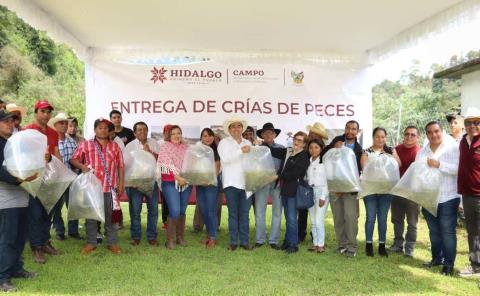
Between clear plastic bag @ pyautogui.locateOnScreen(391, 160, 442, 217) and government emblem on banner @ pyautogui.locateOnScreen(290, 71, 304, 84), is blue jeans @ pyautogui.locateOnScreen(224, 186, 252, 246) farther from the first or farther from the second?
government emblem on banner @ pyautogui.locateOnScreen(290, 71, 304, 84)

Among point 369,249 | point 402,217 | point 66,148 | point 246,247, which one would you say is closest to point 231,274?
point 246,247

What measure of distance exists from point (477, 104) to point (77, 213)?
23.7 feet

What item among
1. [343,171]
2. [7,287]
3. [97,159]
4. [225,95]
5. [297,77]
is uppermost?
[297,77]

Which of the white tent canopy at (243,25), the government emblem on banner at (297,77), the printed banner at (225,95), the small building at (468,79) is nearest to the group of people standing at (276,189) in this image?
the white tent canopy at (243,25)

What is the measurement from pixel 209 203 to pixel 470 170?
8.95 ft

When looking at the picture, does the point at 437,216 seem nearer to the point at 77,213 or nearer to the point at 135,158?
the point at 135,158

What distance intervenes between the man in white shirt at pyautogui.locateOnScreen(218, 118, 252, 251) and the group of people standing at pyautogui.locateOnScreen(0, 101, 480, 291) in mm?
11

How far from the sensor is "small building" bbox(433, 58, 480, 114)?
7736mm

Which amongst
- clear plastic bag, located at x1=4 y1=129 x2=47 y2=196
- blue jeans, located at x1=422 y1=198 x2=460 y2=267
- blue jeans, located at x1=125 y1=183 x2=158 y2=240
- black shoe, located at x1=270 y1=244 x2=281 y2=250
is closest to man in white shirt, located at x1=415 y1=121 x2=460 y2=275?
blue jeans, located at x1=422 y1=198 x2=460 y2=267

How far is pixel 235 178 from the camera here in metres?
4.72

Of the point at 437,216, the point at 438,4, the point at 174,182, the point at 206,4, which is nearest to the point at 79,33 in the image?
the point at 206,4

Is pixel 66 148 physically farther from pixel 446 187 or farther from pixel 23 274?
pixel 446 187

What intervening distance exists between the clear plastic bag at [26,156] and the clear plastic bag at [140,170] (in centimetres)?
131

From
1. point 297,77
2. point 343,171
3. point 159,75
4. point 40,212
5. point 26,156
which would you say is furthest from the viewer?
point 297,77
